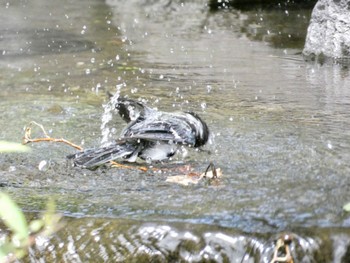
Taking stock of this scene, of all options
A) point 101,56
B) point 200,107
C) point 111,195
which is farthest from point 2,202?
point 101,56

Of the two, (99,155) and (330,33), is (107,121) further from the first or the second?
(330,33)

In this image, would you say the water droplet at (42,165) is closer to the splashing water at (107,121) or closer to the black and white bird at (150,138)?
the black and white bird at (150,138)

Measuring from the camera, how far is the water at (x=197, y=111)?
9.22ft

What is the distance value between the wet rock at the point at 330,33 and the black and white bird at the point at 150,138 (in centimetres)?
375

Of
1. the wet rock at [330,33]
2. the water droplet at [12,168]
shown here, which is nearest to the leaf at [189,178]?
the water droplet at [12,168]

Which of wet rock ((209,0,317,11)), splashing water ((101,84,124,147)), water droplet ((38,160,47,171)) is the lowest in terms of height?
wet rock ((209,0,317,11))

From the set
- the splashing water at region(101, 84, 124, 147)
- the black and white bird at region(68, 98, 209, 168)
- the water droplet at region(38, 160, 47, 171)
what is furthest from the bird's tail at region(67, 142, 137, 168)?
the splashing water at region(101, 84, 124, 147)

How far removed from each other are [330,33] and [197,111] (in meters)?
2.80

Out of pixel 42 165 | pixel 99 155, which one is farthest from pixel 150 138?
pixel 42 165

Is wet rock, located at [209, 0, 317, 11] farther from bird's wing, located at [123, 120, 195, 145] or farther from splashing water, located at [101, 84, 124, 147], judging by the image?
bird's wing, located at [123, 120, 195, 145]

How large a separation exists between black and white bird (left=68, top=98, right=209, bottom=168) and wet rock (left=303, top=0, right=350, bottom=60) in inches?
148

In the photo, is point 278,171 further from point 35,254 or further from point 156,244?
point 35,254

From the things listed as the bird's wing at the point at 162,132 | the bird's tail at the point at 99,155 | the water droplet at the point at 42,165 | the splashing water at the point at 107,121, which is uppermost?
the bird's wing at the point at 162,132

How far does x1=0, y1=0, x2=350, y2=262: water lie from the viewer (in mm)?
2811
